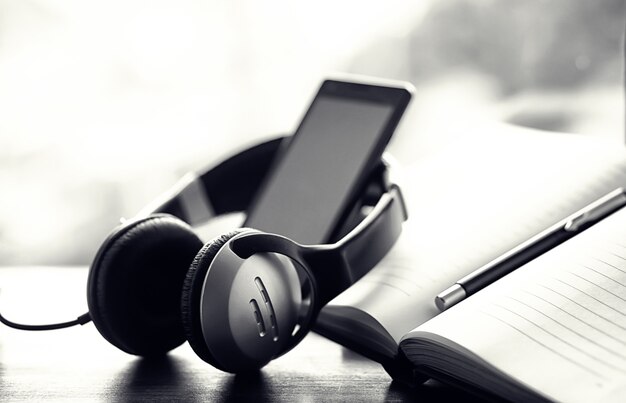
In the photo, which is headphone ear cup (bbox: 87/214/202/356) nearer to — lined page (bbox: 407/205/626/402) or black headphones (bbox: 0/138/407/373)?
black headphones (bbox: 0/138/407/373)

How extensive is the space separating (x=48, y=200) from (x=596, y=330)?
88 centimetres

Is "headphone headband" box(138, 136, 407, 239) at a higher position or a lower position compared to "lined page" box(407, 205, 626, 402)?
higher

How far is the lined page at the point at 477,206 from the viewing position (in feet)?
1.96

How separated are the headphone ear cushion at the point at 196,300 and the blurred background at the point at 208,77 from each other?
676 mm

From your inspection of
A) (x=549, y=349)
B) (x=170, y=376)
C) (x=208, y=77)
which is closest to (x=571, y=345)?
(x=549, y=349)

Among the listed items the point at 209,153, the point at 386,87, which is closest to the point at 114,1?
the point at 209,153

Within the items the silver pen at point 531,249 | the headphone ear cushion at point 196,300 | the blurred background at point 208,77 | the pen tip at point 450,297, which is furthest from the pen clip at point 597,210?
the blurred background at point 208,77

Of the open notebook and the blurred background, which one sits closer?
the open notebook

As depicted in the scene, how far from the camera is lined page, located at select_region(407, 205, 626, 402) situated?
1.45ft

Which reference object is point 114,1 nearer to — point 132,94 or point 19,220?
point 132,94

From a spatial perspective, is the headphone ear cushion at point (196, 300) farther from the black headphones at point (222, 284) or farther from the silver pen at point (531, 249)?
the silver pen at point (531, 249)

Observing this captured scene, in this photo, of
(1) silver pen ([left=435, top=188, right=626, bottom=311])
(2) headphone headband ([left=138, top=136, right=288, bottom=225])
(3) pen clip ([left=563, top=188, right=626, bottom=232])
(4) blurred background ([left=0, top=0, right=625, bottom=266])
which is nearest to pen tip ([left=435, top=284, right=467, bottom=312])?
(1) silver pen ([left=435, top=188, right=626, bottom=311])

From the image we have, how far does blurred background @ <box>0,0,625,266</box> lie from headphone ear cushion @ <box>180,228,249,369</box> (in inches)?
26.6

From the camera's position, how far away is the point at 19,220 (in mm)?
1179
